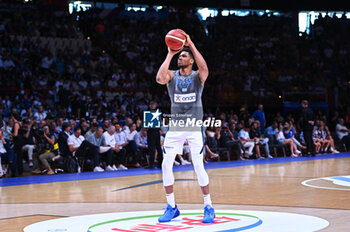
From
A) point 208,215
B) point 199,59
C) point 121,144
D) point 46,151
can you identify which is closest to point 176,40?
point 199,59

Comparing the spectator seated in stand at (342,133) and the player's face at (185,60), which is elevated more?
the player's face at (185,60)

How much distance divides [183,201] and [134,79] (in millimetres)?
14764

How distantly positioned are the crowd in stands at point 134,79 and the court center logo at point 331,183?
568cm

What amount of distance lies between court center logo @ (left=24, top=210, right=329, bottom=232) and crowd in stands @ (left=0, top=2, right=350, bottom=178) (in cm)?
709

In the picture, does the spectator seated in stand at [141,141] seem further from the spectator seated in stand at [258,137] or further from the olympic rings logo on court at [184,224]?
the olympic rings logo on court at [184,224]

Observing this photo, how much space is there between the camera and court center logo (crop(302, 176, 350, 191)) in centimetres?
956

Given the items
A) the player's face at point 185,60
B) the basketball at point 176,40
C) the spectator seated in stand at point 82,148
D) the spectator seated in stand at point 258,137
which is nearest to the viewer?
the basketball at point 176,40

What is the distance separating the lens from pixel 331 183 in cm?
1022

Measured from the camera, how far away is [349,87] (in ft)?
89.6

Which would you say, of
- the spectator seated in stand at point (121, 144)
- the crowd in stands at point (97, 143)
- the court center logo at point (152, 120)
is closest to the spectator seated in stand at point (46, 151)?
the crowd in stands at point (97, 143)

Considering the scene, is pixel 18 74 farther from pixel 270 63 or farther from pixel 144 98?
pixel 270 63

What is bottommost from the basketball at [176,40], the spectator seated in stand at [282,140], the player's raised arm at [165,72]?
the spectator seated in stand at [282,140]

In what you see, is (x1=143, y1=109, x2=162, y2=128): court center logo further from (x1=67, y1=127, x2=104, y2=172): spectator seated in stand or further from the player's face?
the player's face

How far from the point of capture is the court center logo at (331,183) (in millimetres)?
9556
